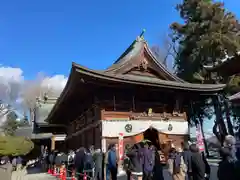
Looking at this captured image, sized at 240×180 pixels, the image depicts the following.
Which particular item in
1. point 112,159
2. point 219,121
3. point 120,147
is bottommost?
point 112,159

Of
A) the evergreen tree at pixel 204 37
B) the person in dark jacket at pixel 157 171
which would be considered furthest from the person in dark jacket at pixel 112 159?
the evergreen tree at pixel 204 37

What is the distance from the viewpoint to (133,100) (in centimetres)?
1462

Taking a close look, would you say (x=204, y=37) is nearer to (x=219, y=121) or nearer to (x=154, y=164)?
(x=219, y=121)

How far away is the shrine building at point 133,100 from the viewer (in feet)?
43.4

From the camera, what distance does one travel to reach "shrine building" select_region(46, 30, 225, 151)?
13227 millimetres

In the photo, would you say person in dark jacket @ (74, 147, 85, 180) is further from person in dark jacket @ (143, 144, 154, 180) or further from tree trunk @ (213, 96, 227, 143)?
tree trunk @ (213, 96, 227, 143)

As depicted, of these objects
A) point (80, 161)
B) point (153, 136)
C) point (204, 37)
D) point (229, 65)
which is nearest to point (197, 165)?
point (229, 65)

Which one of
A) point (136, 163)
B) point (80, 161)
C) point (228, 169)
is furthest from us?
point (80, 161)

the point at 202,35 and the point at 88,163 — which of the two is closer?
the point at 88,163

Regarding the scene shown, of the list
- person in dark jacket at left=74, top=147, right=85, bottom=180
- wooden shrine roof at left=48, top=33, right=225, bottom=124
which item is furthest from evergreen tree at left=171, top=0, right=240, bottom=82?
person in dark jacket at left=74, top=147, right=85, bottom=180

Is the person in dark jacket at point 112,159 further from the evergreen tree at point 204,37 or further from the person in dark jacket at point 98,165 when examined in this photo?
the evergreen tree at point 204,37

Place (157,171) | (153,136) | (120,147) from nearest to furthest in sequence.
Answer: (157,171) < (120,147) < (153,136)

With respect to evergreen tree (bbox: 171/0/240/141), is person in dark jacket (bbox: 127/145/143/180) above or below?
below

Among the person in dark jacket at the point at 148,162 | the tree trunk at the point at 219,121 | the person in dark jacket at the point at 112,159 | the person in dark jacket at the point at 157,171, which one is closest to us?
the person in dark jacket at the point at 157,171
